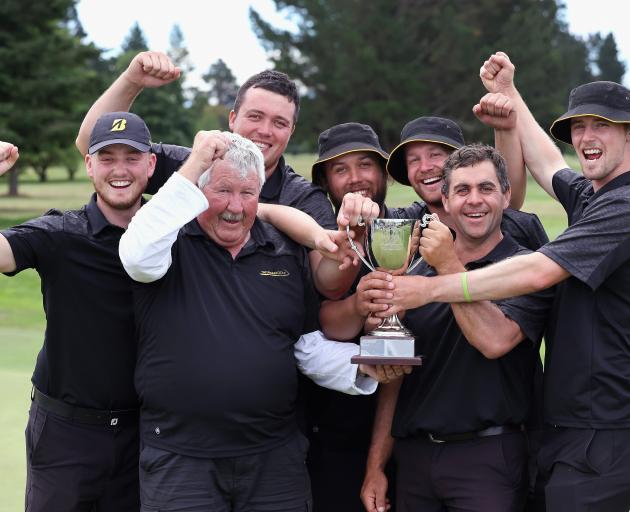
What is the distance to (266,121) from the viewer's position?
4.78 metres

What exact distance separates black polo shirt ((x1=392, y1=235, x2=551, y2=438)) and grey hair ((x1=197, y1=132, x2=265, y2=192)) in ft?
3.34

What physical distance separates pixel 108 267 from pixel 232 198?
0.73m

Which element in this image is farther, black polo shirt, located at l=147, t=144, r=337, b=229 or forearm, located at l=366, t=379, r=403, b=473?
black polo shirt, located at l=147, t=144, r=337, b=229

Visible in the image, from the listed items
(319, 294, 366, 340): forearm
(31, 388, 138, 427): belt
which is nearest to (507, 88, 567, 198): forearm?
(319, 294, 366, 340): forearm

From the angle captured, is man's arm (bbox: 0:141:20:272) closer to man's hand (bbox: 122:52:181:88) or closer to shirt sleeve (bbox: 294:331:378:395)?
man's hand (bbox: 122:52:181:88)

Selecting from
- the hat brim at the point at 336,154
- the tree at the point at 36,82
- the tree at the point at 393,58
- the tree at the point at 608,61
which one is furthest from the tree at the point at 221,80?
the hat brim at the point at 336,154

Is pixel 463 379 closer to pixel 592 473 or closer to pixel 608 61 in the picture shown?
pixel 592 473

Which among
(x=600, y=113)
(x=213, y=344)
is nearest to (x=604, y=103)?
(x=600, y=113)

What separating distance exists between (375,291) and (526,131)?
1660mm

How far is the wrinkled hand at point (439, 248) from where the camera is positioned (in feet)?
12.1

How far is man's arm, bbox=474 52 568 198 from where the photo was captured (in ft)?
15.7

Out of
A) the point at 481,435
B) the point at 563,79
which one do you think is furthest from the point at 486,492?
the point at 563,79

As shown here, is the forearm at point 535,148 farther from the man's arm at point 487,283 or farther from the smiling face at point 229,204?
the smiling face at point 229,204

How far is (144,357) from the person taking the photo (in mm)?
3705
